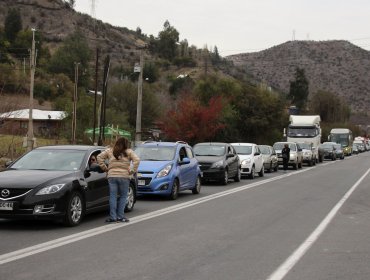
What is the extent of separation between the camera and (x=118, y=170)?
11.8 m

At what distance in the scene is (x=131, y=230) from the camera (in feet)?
36.6

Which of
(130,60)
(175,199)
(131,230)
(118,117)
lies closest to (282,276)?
(131,230)

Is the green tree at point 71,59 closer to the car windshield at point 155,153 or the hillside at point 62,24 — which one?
the hillside at point 62,24

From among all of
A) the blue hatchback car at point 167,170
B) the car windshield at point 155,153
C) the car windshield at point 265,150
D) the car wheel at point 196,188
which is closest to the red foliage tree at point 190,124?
the car windshield at point 265,150

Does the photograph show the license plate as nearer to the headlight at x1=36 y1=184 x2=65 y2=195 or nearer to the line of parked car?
the line of parked car

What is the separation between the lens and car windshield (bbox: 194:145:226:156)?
24641mm

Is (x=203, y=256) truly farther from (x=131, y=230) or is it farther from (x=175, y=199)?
(x=175, y=199)

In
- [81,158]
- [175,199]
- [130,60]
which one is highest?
[130,60]

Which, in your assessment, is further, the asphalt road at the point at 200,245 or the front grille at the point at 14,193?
the front grille at the point at 14,193

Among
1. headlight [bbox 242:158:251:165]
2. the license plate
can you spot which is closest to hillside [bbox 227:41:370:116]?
headlight [bbox 242:158:251:165]

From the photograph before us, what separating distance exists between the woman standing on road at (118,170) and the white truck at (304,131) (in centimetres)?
3648

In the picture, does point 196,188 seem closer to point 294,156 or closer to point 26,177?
point 26,177

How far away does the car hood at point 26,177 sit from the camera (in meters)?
10.7

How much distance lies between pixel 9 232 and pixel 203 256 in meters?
3.79
